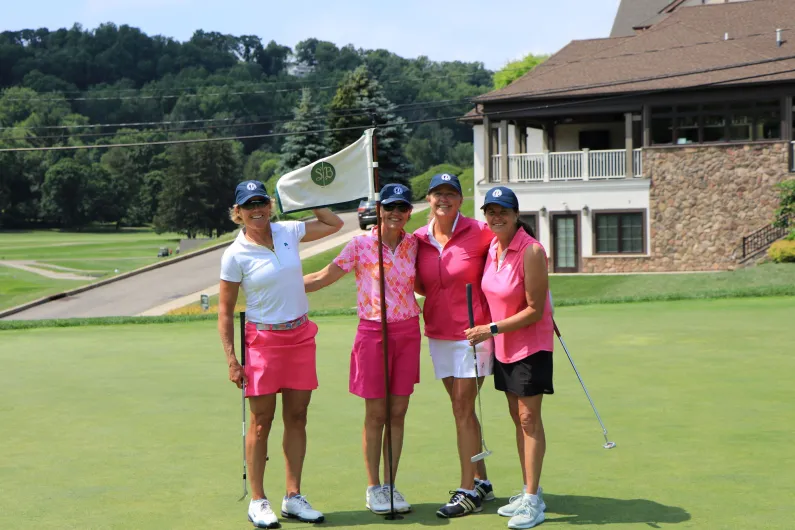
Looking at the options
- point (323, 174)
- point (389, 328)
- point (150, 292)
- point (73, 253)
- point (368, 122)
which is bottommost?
point (73, 253)

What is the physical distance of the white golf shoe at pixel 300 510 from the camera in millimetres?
6977

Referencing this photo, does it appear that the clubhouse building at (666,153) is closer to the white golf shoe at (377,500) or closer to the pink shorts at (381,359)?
the pink shorts at (381,359)

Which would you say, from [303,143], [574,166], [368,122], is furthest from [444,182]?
[303,143]

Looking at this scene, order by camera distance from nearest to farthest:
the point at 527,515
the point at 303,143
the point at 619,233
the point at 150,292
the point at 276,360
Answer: the point at 527,515, the point at 276,360, the point at 619,233, the point at 150,292, the point at 303,143

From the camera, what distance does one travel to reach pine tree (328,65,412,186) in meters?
73.0

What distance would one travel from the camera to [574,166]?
4225 centimetres

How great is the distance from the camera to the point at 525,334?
7117 millimetres

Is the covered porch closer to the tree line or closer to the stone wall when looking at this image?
the stone wall

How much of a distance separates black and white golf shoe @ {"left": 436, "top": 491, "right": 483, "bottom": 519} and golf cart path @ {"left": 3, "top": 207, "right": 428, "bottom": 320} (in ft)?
115

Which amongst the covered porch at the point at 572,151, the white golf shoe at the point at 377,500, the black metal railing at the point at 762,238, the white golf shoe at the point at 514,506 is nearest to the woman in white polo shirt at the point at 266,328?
the white golf shoe at the point at 377,500

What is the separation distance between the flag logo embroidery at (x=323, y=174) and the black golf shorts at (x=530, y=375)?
1.66 metres

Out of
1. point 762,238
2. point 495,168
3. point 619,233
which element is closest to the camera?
point 762,238

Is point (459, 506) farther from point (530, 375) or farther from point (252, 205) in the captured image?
point (252, 205)

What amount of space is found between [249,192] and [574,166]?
35.9 meters
